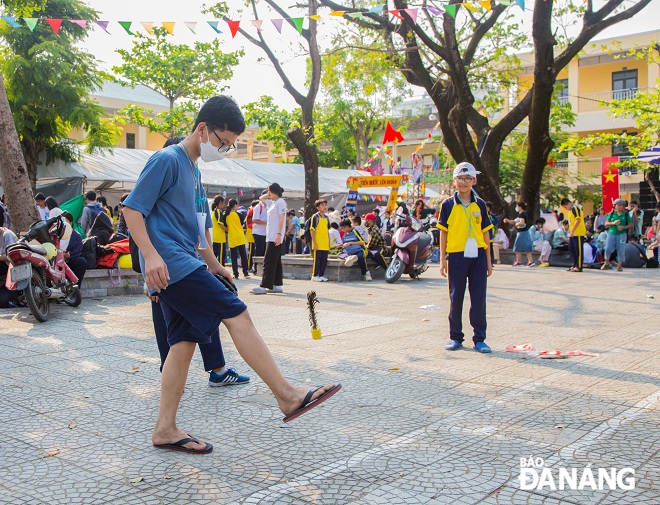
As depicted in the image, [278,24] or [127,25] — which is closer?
[127,25]

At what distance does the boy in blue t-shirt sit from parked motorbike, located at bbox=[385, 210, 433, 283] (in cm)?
993

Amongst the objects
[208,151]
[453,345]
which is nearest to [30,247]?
[453,345]

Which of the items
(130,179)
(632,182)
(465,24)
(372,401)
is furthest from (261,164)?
(372,401)

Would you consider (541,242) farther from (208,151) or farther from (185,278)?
(185,278)

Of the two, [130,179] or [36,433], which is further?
[130,179]

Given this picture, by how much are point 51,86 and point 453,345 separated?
65.3 feet

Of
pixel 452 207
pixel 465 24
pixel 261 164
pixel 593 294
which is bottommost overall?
pixel 593 294

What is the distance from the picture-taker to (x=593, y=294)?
37.7 feet

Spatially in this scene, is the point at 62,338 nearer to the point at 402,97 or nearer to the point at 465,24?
the point at 465,24

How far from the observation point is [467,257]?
667 centimetres

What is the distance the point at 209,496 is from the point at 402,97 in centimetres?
4527

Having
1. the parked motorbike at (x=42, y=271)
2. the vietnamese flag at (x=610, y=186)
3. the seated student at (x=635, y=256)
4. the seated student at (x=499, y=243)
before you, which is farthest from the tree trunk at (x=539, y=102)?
the parked motorbike at (x=42, y=271)

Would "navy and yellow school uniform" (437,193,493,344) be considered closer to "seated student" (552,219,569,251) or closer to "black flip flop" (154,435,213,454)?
"black flip flop" (154,435,213,454)

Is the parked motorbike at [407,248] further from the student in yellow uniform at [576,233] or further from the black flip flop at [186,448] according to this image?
the black flip flop at [186,448]
